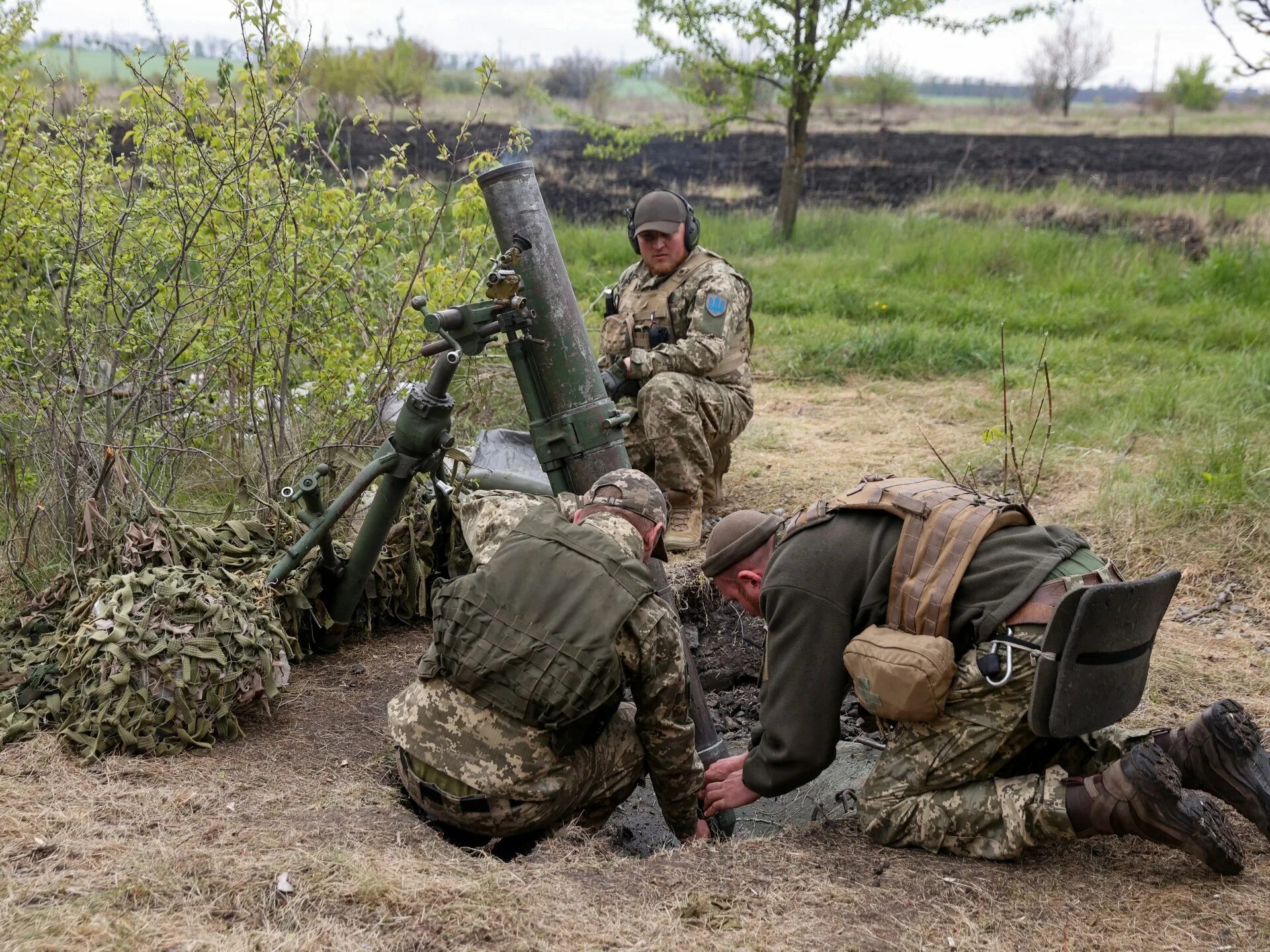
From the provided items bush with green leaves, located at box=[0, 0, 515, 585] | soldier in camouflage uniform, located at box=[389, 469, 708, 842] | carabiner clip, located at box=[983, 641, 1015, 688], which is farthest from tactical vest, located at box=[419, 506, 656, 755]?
bush with green leaves, located at box=[0, 0, 515, 585]

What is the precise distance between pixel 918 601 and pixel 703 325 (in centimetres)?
307

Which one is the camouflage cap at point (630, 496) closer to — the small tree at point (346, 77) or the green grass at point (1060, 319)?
the green grass at point (1060, 319)

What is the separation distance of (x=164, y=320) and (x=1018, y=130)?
37.0 metres

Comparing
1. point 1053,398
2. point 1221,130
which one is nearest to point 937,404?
point 1053,398

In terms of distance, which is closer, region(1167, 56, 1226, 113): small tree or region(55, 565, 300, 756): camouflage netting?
region(55, 565, 300, 756): camouflage netting

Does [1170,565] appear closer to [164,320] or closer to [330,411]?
[330,411]

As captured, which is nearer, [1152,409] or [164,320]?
[164,320]

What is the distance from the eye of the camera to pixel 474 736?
119 inches

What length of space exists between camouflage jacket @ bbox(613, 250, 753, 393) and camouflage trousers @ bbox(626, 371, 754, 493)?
78mm

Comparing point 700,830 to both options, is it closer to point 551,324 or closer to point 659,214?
point 551,324

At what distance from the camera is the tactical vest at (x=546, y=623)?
2.87 meters

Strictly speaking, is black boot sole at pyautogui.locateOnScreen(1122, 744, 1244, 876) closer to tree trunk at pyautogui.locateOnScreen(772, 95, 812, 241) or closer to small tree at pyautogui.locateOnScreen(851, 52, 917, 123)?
tree trunk at pyautogui.locateOnScreen(772, 95, 812, 241)

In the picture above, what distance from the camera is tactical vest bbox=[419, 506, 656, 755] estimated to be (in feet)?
9.41

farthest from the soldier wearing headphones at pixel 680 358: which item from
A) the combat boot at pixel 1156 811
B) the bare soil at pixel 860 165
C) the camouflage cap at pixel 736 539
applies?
the bare soil at pixel 860 165
